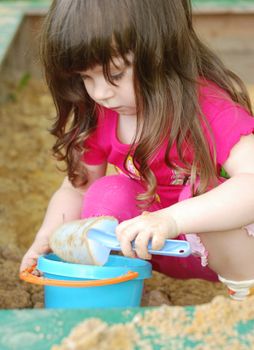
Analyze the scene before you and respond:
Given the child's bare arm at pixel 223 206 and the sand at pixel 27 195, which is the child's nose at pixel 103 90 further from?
the sand at pixel 27 195

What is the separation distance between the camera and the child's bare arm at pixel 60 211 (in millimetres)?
1895

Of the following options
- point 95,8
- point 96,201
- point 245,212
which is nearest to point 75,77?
point 95,8

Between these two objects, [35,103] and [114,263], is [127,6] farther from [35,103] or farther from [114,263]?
[35,103]

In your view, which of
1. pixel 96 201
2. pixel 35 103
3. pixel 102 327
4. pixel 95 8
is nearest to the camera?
pixel 102 327

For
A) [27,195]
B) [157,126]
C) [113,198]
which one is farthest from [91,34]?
[27,195]

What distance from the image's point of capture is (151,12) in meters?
1.57

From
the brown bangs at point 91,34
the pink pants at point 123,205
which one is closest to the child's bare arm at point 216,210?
the pink pants at point 123,205

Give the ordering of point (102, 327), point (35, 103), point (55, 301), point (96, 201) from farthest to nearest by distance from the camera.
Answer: point (35, 103) < point (96, 201) < point (55, 301) < point (102, 327)

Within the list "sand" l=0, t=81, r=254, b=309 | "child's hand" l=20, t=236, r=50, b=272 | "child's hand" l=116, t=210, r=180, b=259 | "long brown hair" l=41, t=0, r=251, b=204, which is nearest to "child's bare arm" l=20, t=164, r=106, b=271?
"child's hand" l=20, t=236, r=50, b=272

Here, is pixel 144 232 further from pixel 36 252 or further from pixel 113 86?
pixel 36 252

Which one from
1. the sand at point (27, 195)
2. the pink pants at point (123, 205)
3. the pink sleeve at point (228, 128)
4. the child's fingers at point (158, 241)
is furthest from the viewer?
the sand at point (27, 195)

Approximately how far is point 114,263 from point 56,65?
44 centimetres

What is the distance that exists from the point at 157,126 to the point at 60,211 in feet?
1.43

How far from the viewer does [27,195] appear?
2.63 meters
